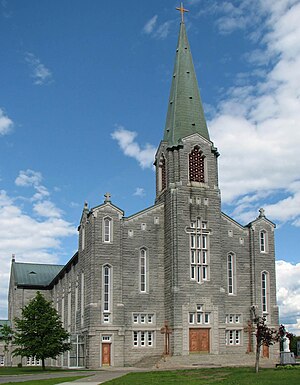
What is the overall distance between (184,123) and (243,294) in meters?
17.8

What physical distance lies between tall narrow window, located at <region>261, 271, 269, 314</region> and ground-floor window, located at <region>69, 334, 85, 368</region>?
18.1 metres

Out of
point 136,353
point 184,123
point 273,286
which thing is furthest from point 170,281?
point 184,123

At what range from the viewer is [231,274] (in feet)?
197

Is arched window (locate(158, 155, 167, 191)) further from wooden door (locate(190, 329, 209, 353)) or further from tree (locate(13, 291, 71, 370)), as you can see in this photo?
tree (locate(13, 291, 71, 370))

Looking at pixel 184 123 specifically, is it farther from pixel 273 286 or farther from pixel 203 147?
pixel 273 286

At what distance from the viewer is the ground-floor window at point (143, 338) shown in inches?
2198

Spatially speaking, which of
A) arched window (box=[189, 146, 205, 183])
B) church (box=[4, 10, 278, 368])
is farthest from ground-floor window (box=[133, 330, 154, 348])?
arched window (box=[189, 146, 205, 183])

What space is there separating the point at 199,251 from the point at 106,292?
9.48m

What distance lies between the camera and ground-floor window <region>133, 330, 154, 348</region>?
55831 mm

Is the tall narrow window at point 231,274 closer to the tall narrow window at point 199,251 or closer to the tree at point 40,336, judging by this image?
the tall narrow window at point 199,251

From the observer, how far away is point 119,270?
56375 millimetres

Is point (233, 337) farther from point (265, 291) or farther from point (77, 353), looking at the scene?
point (77, 353)

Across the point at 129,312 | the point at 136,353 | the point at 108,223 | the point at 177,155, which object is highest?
the point at 177,155

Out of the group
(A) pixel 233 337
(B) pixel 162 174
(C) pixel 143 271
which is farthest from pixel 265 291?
(B) pixel 162 174
